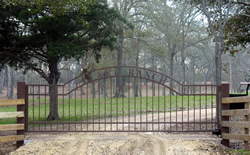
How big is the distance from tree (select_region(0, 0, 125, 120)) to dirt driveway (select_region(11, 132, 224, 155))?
4.00 metres

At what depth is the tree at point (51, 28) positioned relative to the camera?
12523 millimetres

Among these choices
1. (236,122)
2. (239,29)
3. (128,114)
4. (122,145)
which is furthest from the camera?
(239,29)

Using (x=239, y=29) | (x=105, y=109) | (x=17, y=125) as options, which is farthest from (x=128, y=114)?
(x=239, y=29)

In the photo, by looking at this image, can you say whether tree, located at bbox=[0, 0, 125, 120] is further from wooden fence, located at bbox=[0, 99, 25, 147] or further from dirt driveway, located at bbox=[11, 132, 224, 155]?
dirt driveway, located at bbox=[11, 132, 224, 155]

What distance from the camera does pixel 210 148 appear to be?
7.73m

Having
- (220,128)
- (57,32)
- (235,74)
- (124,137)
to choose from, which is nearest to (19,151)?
(124,137)

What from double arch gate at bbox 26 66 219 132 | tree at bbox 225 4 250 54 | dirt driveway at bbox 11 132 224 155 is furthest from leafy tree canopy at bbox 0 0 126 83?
tree at bbox 225 4 250 54

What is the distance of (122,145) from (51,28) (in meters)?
7.12

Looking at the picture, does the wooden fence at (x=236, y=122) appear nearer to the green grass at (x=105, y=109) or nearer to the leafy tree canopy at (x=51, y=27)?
the green grass at (x=105, y=109)

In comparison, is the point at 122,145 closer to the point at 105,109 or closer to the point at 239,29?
the point at 105,109

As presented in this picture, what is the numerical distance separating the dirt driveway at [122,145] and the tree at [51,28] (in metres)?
4.00

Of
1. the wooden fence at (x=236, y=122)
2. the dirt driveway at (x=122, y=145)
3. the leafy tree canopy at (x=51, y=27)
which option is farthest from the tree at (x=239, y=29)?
the dirt driveway at (x=122, y=145)

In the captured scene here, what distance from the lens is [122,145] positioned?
8039 millimetres

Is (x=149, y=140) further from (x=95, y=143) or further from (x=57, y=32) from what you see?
(x=57, y=32)
